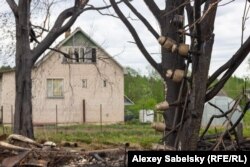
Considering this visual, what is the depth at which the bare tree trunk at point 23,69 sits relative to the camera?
53.7 feet

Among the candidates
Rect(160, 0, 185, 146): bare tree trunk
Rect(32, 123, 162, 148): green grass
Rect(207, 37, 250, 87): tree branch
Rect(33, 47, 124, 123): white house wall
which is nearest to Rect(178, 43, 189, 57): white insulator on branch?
Rect(207, 37, 250, 87): tree branch

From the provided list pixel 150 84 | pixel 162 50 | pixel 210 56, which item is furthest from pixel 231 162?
pixel 150 84

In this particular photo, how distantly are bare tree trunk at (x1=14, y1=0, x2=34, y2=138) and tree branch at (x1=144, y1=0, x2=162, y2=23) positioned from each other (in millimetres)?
11777

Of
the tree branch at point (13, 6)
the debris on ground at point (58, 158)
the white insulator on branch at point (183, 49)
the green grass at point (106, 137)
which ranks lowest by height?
the green grass at point (106, 137)

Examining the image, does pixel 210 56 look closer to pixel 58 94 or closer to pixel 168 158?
pixel 168 158

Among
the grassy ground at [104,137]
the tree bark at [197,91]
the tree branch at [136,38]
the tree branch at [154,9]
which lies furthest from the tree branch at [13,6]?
the tree bark at [197,91]

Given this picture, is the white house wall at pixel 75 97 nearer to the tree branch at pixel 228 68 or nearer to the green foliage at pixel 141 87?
the green foliage at pixel 141 87

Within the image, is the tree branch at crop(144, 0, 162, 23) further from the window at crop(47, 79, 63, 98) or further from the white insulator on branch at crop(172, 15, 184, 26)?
the window at crop(47, 79, 63, 98)

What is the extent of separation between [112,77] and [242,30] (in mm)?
42734

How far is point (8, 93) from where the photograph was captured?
150 feet

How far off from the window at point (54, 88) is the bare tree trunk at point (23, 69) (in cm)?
2796

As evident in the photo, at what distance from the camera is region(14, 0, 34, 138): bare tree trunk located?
16359mm

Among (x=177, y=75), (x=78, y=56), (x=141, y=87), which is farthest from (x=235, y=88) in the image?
(x=141, y=87)

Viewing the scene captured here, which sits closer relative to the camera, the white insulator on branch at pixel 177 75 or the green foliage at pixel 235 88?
the white insulator on branch at pixel 177 75
